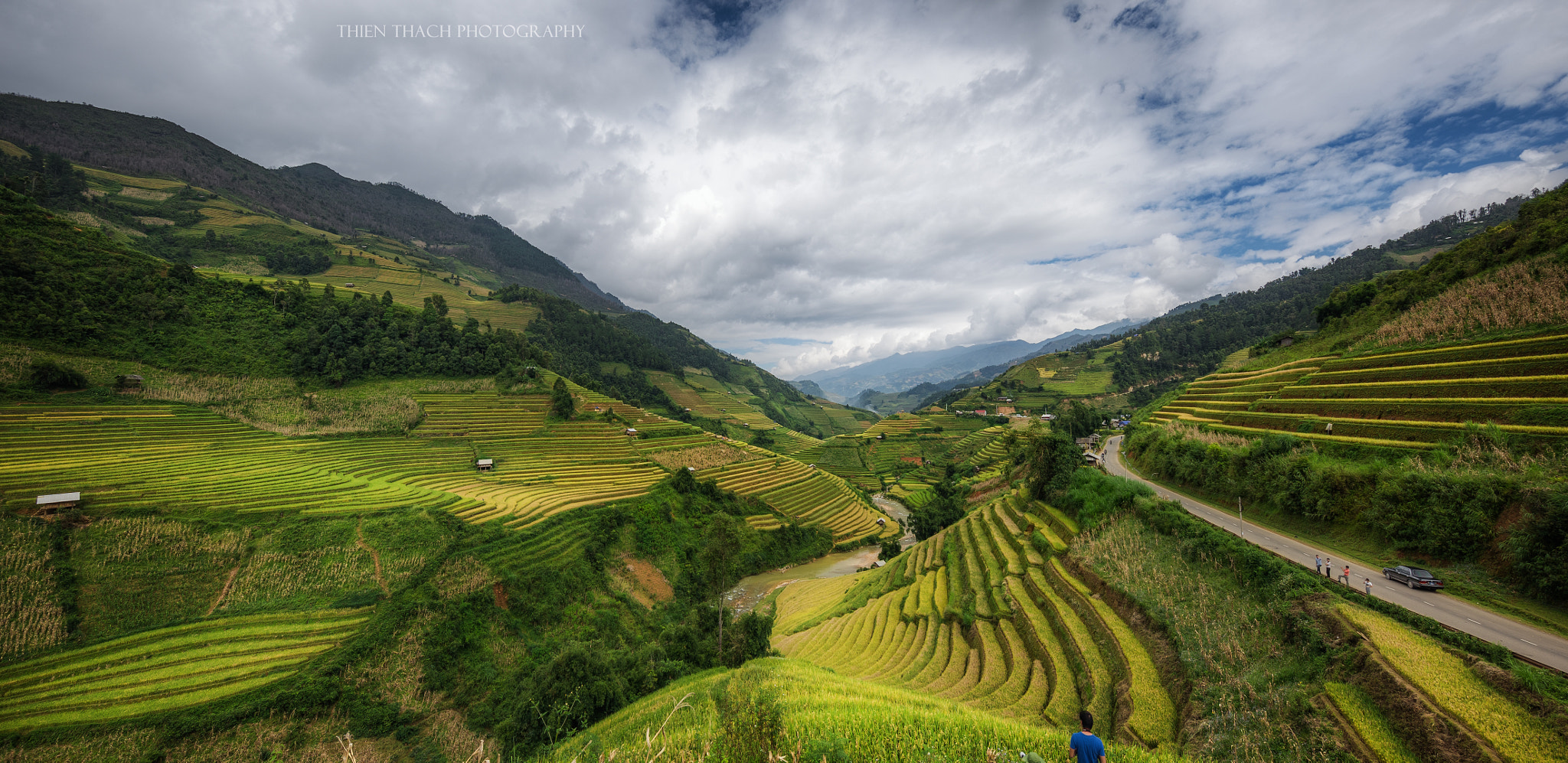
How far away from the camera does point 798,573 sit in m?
46.0

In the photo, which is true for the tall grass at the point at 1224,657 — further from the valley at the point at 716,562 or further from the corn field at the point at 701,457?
the corn field at the point at 701,457

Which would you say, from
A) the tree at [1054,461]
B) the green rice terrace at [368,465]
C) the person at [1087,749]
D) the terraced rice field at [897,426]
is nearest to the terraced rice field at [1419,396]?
the tree at [1054,461]

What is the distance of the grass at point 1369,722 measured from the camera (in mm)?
7453

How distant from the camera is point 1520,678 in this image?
7.70m

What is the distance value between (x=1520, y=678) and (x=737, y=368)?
594ft

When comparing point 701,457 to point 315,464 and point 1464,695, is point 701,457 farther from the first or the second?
point 1464,695

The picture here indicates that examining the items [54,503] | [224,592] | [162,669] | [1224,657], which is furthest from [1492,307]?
[54,503]

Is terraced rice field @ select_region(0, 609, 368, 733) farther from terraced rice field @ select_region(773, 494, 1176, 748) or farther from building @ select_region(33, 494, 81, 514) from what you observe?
terraced rice field @ select_region(773, 494, 1176, 748)

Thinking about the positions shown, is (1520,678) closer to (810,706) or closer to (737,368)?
(810,706)

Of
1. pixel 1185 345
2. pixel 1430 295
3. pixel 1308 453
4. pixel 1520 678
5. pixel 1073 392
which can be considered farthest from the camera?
pixel 1185 345

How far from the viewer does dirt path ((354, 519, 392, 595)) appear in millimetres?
22188

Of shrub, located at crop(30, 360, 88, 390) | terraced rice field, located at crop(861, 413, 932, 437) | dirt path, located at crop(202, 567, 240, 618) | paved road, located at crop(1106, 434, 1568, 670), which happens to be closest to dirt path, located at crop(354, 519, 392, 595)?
dirt path, located at crop(202, 567, 240, 618)

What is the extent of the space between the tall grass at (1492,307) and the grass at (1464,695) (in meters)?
24.0

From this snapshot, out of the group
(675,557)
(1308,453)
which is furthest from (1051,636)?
(675,557)
